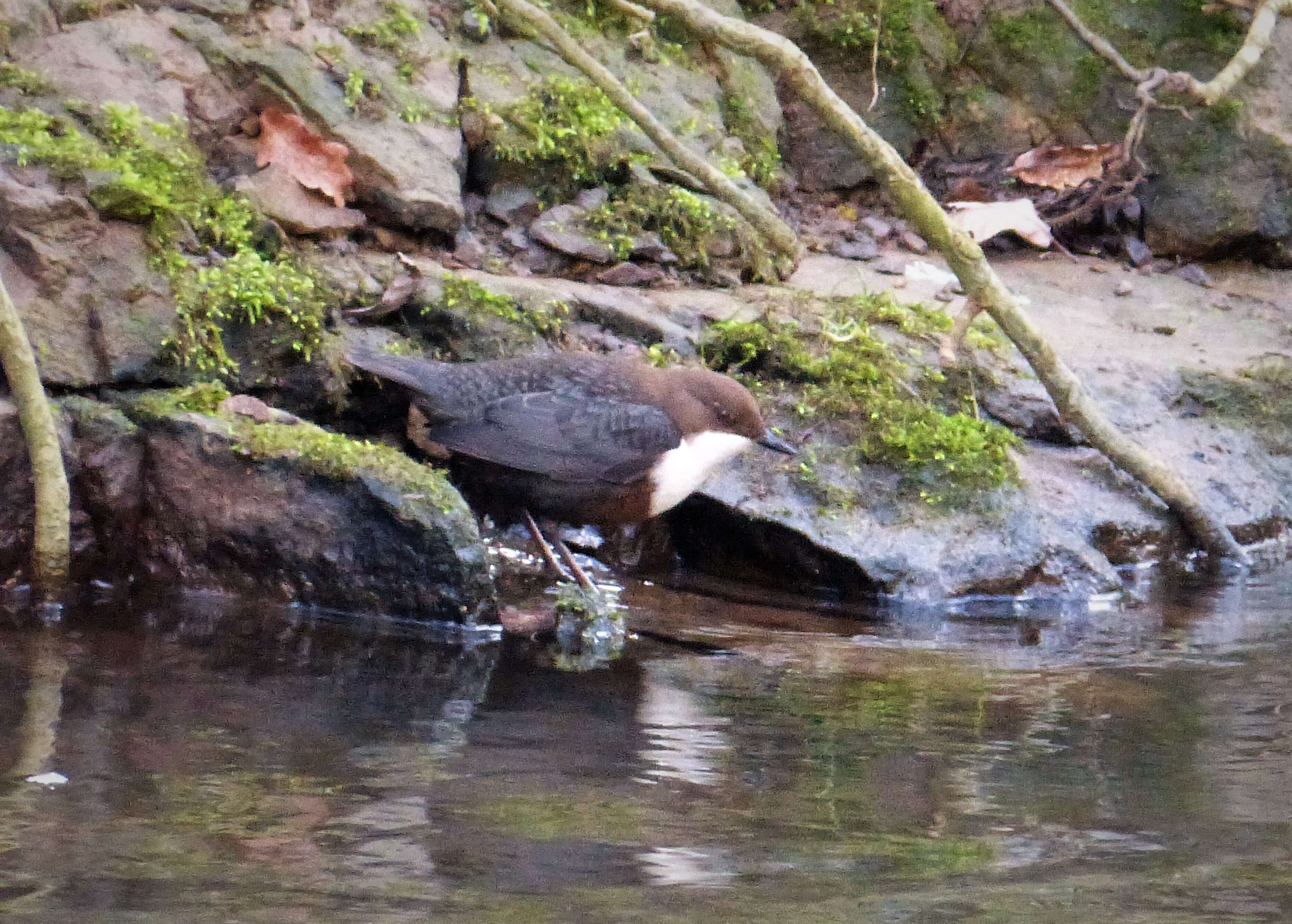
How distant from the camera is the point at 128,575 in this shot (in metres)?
4.82

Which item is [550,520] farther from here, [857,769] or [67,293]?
[857,769]

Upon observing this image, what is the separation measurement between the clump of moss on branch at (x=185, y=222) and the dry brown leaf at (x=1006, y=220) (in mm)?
3373

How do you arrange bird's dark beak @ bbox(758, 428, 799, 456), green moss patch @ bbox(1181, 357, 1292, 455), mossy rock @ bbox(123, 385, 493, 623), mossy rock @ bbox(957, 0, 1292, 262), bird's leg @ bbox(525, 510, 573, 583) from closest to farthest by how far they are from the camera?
1. mossy rock @ bbox(123, 385, 493, 623)
2. bird's leg @ bbox(525, 510, 573, 583)
3. bird's dark beak @ bbox(758, 428, 799, 456)
4. green moss patch @ bbox(1181, 357, 1292, 455)
5. mossy rock @ bbox(957, 0, 1292, 262)

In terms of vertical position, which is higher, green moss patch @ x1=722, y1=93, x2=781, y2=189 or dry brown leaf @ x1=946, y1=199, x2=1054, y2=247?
green moss patch @ x1=722, y1=93, x2=781, y2=189

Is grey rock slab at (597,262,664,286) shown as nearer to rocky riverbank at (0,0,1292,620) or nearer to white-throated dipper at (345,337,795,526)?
rocky riverbank at (0,0,1292,620)

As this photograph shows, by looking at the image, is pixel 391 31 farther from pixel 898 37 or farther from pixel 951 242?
pixel 898 37

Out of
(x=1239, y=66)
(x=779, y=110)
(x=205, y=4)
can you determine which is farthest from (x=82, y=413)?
(x=1239, y=66)

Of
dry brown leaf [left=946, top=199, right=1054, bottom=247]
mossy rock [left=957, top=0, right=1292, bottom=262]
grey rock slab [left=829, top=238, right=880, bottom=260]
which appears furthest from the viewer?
mossy rock [left=957, top=0, right=1292, bottom=262]

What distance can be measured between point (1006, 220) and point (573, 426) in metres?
3.24

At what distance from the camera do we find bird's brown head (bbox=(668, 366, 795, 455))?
508 centimetres

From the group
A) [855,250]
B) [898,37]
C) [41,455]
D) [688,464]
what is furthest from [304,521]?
[898,37]

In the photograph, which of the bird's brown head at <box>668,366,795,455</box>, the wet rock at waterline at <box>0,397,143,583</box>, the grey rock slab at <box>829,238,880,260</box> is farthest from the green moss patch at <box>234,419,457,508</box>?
the grey rock slab at <box>829,238,880,260</box>

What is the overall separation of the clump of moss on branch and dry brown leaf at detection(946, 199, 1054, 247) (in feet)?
11.1

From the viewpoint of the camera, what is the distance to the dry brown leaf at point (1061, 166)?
7.96 metres
